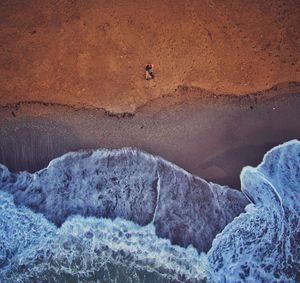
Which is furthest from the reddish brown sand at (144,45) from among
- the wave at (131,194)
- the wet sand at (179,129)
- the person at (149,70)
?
the wave at (131,194)

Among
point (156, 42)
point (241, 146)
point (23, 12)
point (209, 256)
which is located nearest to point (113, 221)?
point (209, 256)

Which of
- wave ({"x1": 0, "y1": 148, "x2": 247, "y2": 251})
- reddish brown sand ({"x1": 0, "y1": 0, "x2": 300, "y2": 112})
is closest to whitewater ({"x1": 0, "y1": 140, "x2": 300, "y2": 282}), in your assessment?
wave ({"x1": 0, "y1": 148, "x2": 247, "y2": 251})

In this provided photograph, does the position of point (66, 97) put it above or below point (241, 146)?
above

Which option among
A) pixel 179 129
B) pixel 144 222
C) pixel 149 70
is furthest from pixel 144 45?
pixel 144 222

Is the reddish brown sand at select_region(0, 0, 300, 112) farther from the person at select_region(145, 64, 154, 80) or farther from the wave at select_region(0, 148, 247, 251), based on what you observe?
the wave at select_region(0, 148, 247, 251)

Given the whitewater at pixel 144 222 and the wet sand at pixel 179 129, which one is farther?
the wet sand at pixel 179 129

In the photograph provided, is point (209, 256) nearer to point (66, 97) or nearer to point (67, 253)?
point (67, 253)

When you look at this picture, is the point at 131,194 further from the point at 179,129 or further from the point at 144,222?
the point at 179,129

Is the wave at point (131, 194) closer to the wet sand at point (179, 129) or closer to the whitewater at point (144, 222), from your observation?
the whitewater at point (144, 222)
